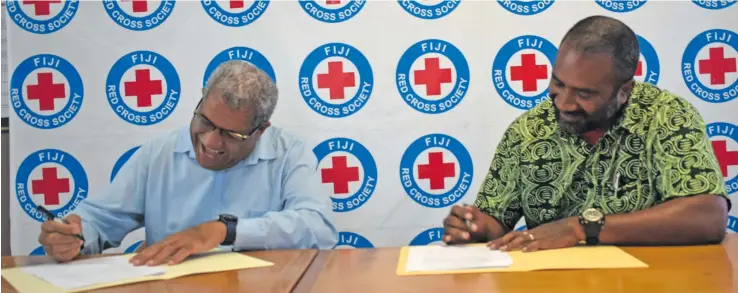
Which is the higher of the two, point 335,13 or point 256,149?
point 335,13

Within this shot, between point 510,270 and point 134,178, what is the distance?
52.0 inches

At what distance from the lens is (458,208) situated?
186 cm

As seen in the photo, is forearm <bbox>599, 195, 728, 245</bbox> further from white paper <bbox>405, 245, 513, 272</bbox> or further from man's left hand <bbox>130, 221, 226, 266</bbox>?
man's left hand <bbox>130, 221, 226, 266</bbox>

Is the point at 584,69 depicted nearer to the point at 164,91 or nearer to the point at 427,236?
the point at 427,236

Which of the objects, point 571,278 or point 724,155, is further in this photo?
point 724,155

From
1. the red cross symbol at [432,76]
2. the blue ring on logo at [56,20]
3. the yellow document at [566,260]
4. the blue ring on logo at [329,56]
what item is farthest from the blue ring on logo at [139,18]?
the yellow document at [566,260]

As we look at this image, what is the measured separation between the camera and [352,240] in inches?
104

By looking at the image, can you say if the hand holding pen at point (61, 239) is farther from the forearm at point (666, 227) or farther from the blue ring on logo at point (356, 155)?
the forearm at point (666, 227)

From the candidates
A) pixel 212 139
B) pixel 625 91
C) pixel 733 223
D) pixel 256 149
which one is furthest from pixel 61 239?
pixel 733 223

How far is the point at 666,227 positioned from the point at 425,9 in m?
1.28

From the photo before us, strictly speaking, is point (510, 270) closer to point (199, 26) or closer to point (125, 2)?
point (199, 26)

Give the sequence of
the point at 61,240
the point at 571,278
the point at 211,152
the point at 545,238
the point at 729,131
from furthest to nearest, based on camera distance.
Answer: the point at 729,131, the point at 211,152, the point at 61,240, the point at 545,238, the point at 571,278

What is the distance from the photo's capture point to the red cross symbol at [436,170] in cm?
260

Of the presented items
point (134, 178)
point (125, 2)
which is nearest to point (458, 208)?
point (134, 178)
